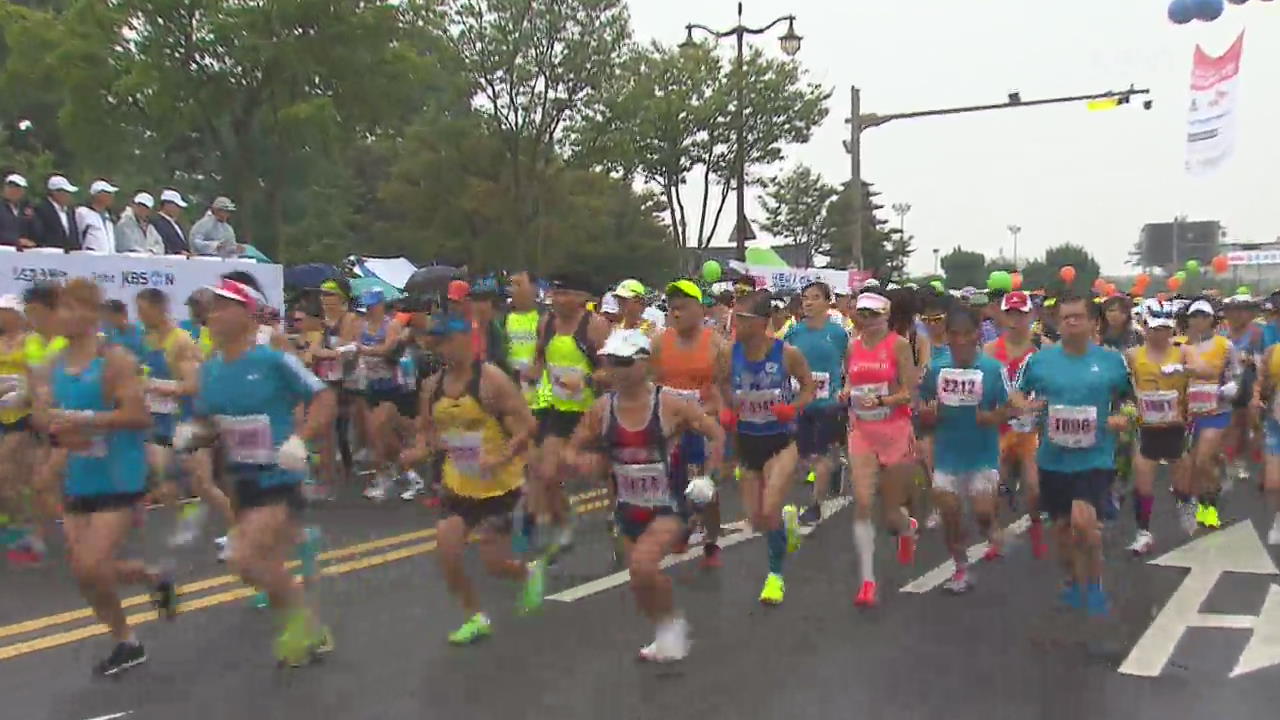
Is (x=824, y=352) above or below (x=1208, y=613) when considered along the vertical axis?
above

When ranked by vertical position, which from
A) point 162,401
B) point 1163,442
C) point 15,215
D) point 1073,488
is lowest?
point 1163,442

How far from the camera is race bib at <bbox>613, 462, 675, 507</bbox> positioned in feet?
19.5

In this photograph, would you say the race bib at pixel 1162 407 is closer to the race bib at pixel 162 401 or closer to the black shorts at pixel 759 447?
the black shorts at pixel 759 447

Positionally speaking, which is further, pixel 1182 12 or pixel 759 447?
pixel 1182 12

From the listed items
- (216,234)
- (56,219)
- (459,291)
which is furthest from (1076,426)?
(216,234)

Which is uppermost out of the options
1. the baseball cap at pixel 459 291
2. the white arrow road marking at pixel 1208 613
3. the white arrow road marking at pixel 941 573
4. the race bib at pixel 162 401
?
the baseball cap at pixel 459 291

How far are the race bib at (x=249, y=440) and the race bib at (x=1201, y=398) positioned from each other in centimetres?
678

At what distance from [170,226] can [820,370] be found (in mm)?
7657

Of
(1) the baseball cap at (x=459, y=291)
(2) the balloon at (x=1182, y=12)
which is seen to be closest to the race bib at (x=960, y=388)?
(1) the baseball cap at (x=459, y=291)

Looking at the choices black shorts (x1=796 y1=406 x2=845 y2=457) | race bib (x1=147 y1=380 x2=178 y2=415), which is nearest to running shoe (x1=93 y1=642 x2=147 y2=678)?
race bib (x1=147 y1=380 x2=178 y2=415)

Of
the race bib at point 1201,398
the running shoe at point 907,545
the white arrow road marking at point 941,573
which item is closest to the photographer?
the white arrow road marking at point 941,573

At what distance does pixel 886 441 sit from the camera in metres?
7.52

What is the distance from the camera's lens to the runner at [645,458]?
5867mm

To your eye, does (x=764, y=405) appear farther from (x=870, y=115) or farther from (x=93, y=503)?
(x=870, y=115)
